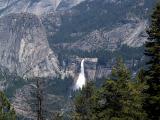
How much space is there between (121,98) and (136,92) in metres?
1.45

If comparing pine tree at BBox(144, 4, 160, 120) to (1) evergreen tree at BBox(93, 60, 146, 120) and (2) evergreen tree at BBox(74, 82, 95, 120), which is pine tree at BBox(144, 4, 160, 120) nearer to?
(1) evergreen tree at BBox(93, 60, 146, 120)

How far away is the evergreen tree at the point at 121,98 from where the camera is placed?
50.8 meters

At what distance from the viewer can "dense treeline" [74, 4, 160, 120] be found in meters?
48.7

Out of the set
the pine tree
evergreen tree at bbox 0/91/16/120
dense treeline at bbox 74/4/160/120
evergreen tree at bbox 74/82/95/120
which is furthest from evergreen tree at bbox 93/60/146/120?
evergreen tree at bbox 74/82/95/120

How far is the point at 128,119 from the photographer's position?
5006 centimetres

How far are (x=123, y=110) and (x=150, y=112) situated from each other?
243cm

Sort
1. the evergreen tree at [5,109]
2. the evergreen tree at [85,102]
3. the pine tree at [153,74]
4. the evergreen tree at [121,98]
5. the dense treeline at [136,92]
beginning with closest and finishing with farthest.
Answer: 1. the pine tree at [153,74]
2. the dense treeline at [136,92]
3. the evergreen tree at [121,98]
4. the evergreen tree at [5,109]
5. the evergreen tree at [85,102]

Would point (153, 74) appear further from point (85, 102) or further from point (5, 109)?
point (5, 109)

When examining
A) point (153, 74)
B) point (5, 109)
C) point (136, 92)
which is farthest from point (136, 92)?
point (5, 109)

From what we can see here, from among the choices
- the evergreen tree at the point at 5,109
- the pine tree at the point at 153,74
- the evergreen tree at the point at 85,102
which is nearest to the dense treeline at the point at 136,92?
the pine tree at the point at 153,74

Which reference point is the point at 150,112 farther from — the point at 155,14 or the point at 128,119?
the point at 155,14

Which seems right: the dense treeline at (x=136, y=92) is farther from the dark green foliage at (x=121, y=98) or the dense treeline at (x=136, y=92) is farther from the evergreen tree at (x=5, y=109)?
the evergreen tree at (x=5, y=109)

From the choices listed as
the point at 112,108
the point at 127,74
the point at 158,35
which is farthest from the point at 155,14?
the point at 112,108

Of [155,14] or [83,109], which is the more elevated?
[155,14]
